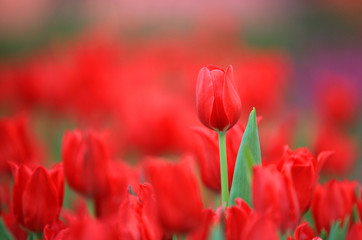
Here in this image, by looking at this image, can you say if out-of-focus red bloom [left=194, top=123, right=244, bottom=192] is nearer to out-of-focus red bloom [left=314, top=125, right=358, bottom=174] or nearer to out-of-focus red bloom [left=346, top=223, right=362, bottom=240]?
out-of-focus red bloom [left=346, top=223, right=362, bottom=240]

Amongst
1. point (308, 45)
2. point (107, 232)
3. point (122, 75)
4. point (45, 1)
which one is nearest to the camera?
point (107, 232)

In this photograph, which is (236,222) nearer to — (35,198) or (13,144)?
(35,198)

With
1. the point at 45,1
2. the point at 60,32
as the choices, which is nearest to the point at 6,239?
the point at 60,32

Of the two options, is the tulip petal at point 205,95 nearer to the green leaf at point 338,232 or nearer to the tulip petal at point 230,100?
the tulip petal at point 230,100

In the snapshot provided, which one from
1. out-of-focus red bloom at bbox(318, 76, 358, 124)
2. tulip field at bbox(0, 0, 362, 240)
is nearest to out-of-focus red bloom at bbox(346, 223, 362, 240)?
tulip field at bbox(0, 0, 362, 240)

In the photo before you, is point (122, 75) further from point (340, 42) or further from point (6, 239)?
point (340, 42)
